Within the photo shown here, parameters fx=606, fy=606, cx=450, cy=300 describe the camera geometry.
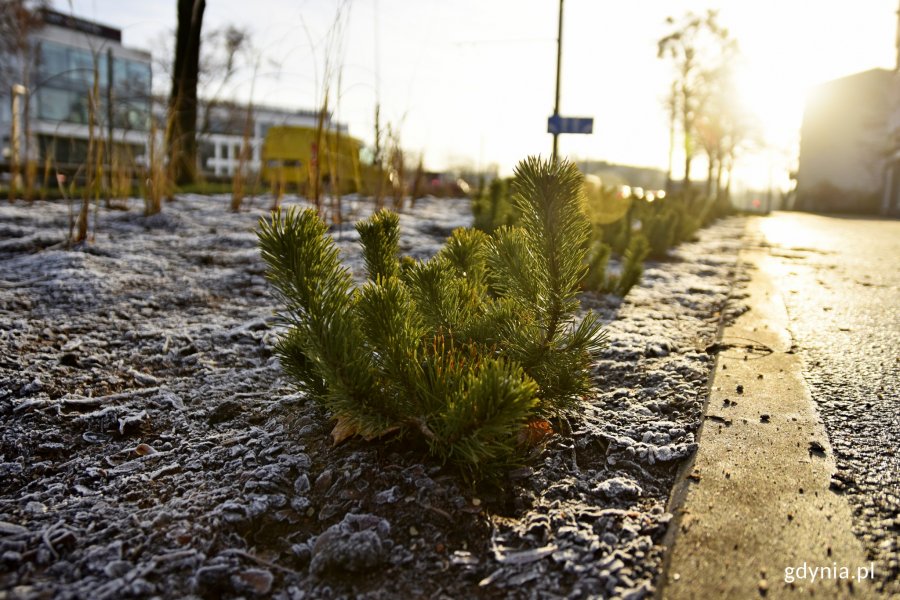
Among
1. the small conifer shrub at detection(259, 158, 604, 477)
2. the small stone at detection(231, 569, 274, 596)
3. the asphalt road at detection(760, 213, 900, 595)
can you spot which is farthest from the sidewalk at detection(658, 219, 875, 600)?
the small stone at detection(231, 569, 274, 596)

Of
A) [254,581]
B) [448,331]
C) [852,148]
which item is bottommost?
[254,581]

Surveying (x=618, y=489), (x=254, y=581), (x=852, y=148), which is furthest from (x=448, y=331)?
(x=852, y=148)

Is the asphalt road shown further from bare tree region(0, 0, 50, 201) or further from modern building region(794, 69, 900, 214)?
modern building region(794, 69, 900, 214)

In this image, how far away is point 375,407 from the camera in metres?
1.28

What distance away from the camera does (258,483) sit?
1.33 metres

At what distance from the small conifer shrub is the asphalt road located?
63 cm

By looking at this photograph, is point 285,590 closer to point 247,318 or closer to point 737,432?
point 737,432

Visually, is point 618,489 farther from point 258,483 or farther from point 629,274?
point 629,274

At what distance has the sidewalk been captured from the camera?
1.03 m

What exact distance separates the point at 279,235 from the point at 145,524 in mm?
623

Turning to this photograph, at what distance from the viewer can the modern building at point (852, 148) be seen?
117 ft

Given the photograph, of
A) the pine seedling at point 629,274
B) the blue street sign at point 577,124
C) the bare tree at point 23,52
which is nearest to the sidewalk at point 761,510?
the pine seedling at point 629,274

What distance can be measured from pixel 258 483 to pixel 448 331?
0.58 meters

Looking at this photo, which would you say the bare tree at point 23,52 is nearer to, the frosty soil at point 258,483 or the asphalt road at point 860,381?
the frosty soil at point 258,483
